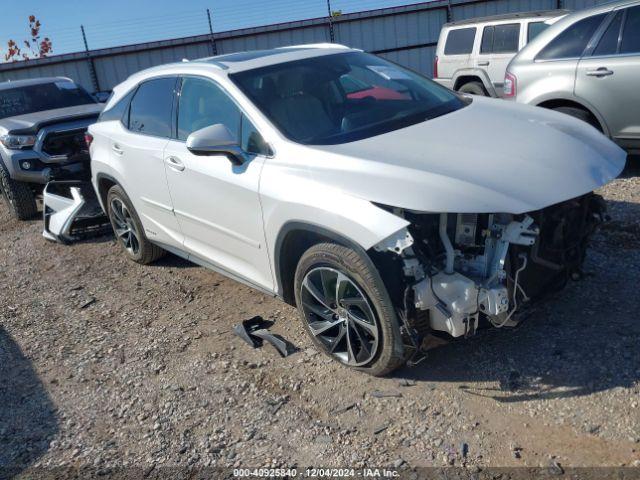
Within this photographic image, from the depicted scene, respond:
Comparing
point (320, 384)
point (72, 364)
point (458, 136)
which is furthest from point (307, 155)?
point (72, 364)

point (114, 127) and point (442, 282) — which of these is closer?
point (442, 282)

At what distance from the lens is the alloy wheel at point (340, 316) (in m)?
3.29

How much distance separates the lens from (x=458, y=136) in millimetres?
3457

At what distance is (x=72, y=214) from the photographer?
21.4ft

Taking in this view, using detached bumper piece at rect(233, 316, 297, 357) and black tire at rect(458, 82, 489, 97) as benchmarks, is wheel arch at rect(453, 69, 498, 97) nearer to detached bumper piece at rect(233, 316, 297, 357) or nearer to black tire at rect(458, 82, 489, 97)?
black tire at rect(458, 82, 489, 97)

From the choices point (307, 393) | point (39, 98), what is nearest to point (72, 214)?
point (39, 98)

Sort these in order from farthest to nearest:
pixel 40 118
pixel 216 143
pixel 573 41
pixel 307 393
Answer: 1. pixel 40 118
2. pixel 573 41
3. pixel 216 143
4. pixel 307 393

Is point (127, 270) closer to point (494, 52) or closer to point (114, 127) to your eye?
point (114, 127)

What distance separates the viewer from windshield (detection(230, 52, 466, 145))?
12.1 ft

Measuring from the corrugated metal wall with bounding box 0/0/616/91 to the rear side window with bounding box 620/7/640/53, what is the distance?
1098 centimetres

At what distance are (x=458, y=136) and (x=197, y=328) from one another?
2.33 m

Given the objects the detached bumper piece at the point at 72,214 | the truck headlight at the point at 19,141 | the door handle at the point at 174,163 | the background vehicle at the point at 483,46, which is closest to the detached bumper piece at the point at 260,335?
the door handle at the point at 174,163

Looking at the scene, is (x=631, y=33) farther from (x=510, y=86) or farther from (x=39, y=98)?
(x=39, y=98)

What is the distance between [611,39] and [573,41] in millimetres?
401
